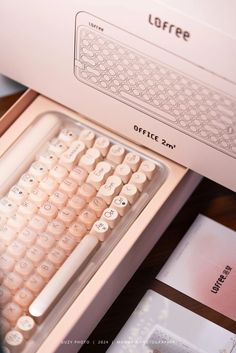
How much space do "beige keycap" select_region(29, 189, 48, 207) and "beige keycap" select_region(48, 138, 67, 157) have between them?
0.07m

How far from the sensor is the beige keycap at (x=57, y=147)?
941 mm

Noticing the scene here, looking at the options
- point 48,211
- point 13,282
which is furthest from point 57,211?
point 13,282

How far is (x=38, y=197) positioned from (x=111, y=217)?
0.10 m

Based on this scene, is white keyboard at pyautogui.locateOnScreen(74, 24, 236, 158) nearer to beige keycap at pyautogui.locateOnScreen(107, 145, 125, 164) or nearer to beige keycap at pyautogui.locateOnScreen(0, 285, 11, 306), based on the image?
beige keycap at pyautogui.locateOnScreen(107, 145, 125, 164)

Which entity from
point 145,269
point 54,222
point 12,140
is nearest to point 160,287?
point 145,269

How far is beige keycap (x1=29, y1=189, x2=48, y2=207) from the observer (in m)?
0.90

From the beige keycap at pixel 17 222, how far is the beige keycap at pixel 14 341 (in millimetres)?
140

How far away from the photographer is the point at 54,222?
88 centimetres

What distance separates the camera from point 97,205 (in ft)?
2.94

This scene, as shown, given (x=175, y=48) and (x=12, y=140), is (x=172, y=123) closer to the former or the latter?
(x=175, y=48)

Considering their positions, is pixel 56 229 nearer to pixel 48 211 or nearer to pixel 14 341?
pixel 48 211

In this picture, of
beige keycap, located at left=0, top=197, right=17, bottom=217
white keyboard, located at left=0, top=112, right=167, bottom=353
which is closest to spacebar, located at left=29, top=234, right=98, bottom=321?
white keyboard, located at left=0, top=112, right=167, bottom=353

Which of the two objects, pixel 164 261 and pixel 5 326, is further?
pixel 164 261

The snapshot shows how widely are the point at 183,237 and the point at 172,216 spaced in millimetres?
35
